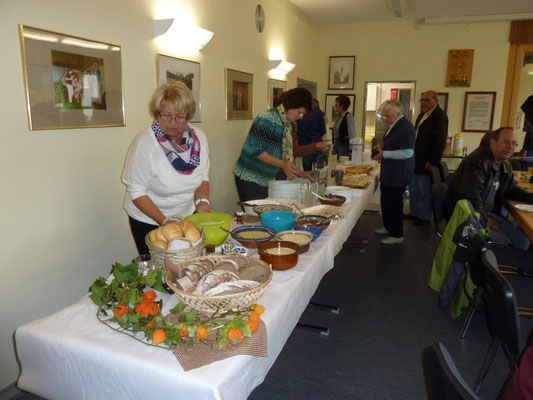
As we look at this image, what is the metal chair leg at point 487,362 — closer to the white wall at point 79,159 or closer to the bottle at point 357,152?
the white wall at point 79,159

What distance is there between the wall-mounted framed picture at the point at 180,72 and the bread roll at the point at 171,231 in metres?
1.37

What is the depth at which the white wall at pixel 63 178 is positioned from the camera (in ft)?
5.63

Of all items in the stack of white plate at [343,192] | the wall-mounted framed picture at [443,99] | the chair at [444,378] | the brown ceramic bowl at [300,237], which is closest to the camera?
the chair at [444,378]

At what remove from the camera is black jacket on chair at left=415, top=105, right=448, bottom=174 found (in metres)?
4.50

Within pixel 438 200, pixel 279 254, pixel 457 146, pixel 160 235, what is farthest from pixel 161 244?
pixel 457 146

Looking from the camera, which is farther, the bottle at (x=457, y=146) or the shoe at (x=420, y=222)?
the bottle at (x=457, y=146)

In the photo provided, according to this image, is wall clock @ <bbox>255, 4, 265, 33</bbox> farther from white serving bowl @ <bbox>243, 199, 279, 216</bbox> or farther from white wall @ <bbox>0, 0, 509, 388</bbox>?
white serving bowl @ <bbox>243, 199, 279, 216</bbox>

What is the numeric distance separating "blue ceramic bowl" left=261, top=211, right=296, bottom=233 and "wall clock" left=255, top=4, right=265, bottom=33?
3021 mm

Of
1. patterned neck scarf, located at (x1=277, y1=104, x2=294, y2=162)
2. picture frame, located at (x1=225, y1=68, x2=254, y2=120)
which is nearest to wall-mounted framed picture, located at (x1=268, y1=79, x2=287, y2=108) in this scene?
picture frame, located at (x1=225, y1=68, x2=254, y2=120)

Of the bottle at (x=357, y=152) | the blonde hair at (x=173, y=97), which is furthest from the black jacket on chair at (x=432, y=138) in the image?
the blonde hair at (x=173, y=97)

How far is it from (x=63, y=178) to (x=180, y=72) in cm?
129

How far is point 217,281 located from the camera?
3.58 ft

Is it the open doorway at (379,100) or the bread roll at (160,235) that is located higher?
the open doorway at (379,100)

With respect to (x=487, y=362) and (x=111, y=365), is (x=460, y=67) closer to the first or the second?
(x=487, y=362)
